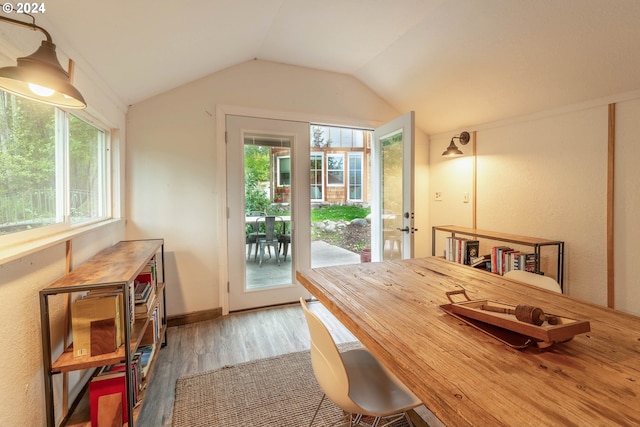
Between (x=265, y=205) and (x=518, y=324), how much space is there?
2584mm

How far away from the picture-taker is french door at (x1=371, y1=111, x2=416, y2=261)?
273 centimetres

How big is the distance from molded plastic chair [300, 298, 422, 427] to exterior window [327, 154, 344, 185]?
267 inches

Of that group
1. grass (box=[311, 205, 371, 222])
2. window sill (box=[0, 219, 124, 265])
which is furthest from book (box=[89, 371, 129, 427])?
grass (box=[311, 205, 371, 222])

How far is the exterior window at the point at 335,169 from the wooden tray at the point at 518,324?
22.8 feet

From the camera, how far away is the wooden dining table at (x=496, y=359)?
60 centimetres

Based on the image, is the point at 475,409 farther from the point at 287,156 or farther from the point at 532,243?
the point at 287,156

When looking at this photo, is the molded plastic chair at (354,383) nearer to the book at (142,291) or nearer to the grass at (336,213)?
the book at (142,291)

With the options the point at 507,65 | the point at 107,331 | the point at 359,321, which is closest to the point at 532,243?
the point at 507,65

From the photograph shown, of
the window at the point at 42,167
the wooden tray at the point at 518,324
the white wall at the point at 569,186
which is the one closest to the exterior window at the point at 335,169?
the white wall at the point at 569,186

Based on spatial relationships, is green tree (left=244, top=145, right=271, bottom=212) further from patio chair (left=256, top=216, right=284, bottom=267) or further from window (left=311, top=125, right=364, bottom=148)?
window (left=311, top=125, right=364, bottom=148)

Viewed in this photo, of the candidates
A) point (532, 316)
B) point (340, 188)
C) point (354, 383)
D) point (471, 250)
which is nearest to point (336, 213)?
point (340, 188)

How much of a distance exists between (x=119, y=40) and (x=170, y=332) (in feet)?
7.41

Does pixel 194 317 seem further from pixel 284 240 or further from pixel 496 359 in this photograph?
pixel 496 359

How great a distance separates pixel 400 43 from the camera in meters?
2.65
